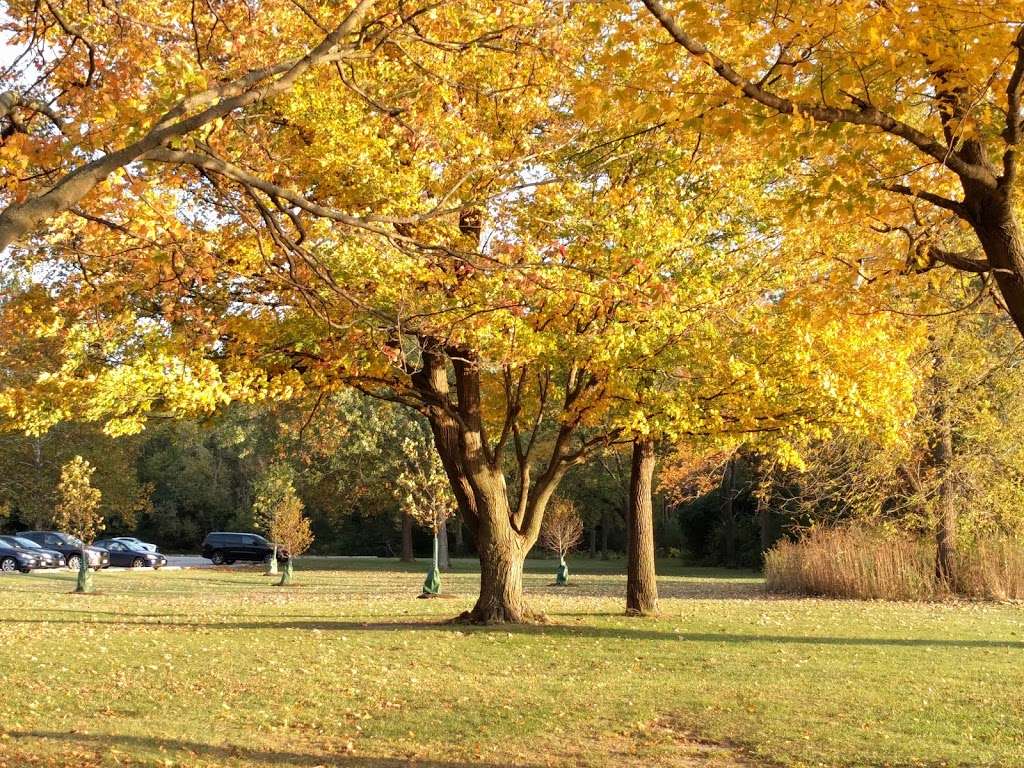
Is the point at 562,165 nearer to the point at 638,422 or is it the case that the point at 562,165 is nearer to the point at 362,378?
the point at 638,422

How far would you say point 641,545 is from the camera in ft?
61.6

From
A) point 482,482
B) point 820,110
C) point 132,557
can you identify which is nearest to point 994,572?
point 482,482

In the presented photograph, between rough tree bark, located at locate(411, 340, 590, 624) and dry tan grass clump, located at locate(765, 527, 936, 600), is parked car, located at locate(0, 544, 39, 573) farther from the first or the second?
dry tan grass clump, located at locate(765, 527, 936, 600)

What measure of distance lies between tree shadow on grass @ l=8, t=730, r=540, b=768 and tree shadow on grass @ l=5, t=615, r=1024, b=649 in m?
8.03

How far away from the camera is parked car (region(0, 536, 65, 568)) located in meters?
38.6

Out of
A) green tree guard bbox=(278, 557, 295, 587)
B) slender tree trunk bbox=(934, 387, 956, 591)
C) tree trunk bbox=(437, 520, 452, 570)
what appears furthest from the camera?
tree trunk bbox=(437, 520, 452, 570)

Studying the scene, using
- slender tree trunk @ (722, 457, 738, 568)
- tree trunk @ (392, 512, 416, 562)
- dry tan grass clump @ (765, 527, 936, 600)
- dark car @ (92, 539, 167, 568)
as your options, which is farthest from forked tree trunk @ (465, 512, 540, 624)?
tree trunk @ (392, 512, 416, 562)

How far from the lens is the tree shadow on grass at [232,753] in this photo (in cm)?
724

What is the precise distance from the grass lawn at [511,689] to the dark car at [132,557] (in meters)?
23.3

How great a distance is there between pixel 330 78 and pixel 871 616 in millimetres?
14920

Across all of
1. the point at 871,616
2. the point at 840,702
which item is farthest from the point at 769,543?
the point at 840,702

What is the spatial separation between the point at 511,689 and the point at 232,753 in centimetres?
392

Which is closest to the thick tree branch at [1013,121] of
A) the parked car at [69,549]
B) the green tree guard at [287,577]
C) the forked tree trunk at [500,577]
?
the forked tree trunk at [500,577]

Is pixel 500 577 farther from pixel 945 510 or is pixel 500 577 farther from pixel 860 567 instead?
pixel 945 510
